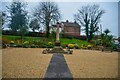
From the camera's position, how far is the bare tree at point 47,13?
46.4 meters

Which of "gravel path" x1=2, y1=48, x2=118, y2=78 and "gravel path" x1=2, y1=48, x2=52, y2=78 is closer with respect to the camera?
"gravel path" x1=2, y1=48, x2=52, y2=78

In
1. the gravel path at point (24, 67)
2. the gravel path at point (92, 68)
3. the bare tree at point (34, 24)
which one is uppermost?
the bare tree at point (34, 24)

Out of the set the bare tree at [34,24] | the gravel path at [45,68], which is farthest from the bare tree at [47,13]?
the gravel path at [45,68]

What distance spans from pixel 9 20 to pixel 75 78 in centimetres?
4475

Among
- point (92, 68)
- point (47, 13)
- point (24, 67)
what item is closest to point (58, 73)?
point (24, 67)

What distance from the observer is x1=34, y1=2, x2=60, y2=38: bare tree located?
152 ft

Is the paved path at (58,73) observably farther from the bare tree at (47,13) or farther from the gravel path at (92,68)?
the bare tree at (47,13)

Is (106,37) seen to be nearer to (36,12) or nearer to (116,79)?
(36,12)

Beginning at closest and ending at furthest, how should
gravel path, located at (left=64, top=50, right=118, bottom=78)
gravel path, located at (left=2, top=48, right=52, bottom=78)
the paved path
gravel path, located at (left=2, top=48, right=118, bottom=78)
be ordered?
1. the paved path
2. gravel path, located at (left=2, top=48, right=52, bottom=78)
3. gravel path, located at (left=2, top=48, right=118, bottom=78)
4. gravel path, located at (left=64, top=50, right=118, bottom=78)

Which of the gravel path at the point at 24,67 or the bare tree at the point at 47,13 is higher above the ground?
the bare tree at the point at 47,13

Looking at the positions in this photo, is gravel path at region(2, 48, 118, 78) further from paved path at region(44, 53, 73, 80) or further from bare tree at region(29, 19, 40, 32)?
bare tree at region(29, 19, 40, 32)

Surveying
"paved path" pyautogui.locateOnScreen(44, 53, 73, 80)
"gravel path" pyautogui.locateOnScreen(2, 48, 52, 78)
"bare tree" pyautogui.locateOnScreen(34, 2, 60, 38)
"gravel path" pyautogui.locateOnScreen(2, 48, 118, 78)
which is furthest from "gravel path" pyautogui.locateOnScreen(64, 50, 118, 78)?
"bare tree" pyautogui.locateOnScreen(34, 2, 60, 38)

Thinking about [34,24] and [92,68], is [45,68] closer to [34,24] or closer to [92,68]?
[92,68]

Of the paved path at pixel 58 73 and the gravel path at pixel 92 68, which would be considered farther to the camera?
the gravel path at pixel 92 68
